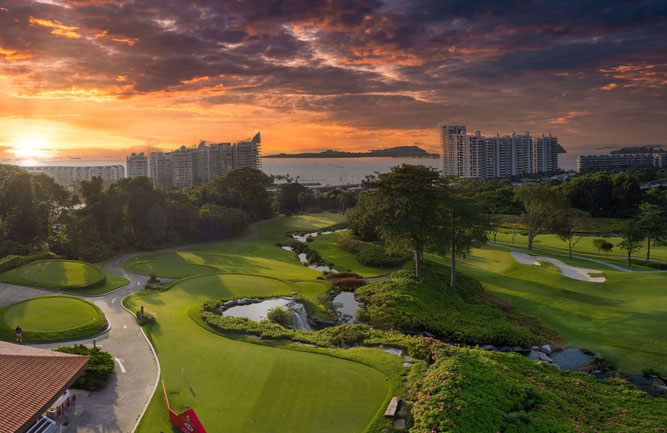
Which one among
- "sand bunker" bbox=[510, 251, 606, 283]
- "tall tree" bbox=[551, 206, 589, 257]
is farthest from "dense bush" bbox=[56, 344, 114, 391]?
"tall tree" bbox=[551, 206, 589, 257]

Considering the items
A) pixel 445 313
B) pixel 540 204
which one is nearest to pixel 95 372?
pixel 445 313

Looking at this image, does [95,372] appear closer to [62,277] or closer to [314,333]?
[314,333]

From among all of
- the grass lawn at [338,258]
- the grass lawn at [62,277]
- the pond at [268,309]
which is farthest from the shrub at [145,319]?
the grass lawn at [338,258]

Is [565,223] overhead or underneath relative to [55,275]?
overhead

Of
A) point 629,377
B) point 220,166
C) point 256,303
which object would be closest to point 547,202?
point 629,377

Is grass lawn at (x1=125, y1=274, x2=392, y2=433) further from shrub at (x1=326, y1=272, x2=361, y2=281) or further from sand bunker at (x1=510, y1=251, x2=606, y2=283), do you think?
sand bunker at (x1=510, y1=251, x2=606, y2=283)

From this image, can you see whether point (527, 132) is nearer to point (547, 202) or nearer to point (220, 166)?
point (220, 166)
